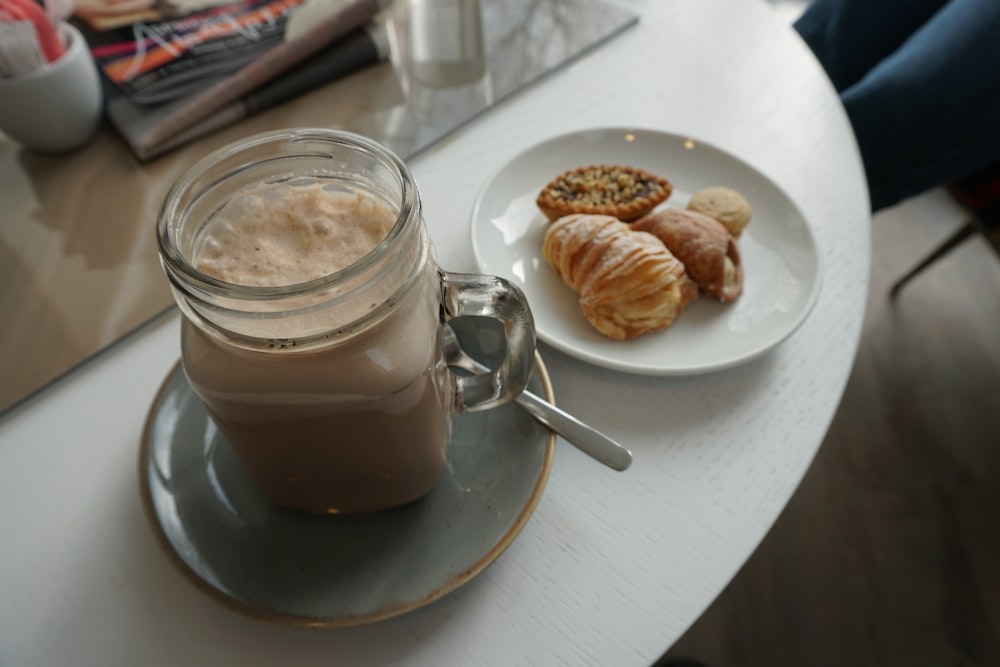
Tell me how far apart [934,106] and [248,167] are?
34.4 inches

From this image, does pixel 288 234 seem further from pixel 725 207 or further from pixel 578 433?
pixel 725 207

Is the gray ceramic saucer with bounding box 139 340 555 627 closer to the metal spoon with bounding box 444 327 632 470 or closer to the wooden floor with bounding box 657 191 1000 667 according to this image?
the metal spoon with bounding box 444 327 632 470

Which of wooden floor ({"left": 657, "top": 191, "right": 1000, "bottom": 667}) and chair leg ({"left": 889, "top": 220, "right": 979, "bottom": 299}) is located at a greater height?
chair leg ({"left": 889, "top": 220, "right": 979, "bottom": 299})

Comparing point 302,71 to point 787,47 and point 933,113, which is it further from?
point 933,113

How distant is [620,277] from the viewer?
54 centimetres

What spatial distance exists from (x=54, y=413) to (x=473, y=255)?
34 centimetres

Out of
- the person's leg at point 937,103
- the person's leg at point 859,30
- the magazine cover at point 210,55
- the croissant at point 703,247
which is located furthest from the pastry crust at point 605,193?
the person's leg at point 859,30

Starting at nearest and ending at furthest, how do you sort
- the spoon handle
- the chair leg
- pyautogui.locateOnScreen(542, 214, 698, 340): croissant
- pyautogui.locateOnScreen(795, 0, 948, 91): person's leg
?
the spoon handle < pyautogui.locateOnScreen(542, 214, 698, 340): croissant < pyautogui.locateOnScreen(795, 0, 948, 91): person's leg < the chair leg

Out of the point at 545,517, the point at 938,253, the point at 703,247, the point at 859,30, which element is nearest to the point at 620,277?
the point at 703,247

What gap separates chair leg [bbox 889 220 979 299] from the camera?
3.85 feet

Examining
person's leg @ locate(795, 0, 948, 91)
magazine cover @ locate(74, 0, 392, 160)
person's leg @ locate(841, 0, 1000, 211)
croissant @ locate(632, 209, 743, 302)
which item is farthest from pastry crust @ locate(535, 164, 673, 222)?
person's leg @ locate(795, 0, 948, 91)

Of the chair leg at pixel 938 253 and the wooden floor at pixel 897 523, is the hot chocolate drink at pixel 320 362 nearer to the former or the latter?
the wooden floor at pixel 897 523

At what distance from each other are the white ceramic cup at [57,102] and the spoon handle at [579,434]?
0.58 m

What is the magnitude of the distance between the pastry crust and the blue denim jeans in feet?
1.49
